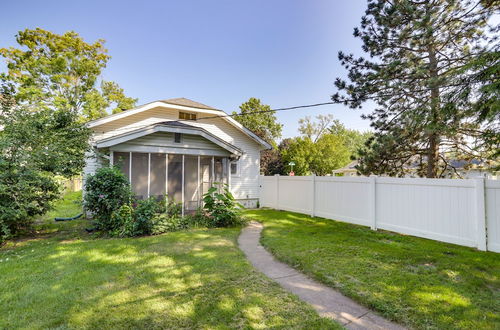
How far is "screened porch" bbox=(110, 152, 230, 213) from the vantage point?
8625mm

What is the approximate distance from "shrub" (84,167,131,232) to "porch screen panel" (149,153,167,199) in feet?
5.70

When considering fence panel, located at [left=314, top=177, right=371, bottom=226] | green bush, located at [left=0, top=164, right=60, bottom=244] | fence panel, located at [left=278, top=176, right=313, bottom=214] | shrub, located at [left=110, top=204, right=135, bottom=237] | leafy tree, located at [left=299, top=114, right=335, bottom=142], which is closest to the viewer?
green bush, located at [left=0, top=164, right=60, bottom=244]

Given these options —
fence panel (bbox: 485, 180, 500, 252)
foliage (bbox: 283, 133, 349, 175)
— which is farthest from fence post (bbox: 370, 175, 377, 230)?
foliage (bbox: 283, 133, 349, 175)

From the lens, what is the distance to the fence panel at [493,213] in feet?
15.6

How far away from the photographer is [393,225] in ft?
21.7

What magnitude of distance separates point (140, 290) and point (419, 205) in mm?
6525

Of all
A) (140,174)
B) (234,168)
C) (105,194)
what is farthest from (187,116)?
(105,194)

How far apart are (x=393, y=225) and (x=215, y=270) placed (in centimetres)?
518

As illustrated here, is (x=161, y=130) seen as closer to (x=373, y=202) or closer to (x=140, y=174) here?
(x=140, y=174)

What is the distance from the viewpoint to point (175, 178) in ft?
31.7

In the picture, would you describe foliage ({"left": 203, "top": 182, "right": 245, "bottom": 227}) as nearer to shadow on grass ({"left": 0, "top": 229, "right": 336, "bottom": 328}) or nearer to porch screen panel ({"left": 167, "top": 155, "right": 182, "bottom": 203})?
porch screen panel ({"left": 167, "top": 155, "right": 182, "bottom": 203})

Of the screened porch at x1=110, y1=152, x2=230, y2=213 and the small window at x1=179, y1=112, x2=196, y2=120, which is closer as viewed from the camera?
the screened porch at x1=110, y1=152, x2=230, y2=213

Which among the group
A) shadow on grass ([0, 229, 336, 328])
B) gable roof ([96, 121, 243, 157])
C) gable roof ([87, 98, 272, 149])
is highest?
gable roof ([87, 98, 272, 149])

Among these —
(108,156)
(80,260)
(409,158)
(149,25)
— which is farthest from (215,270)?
(149,25)
